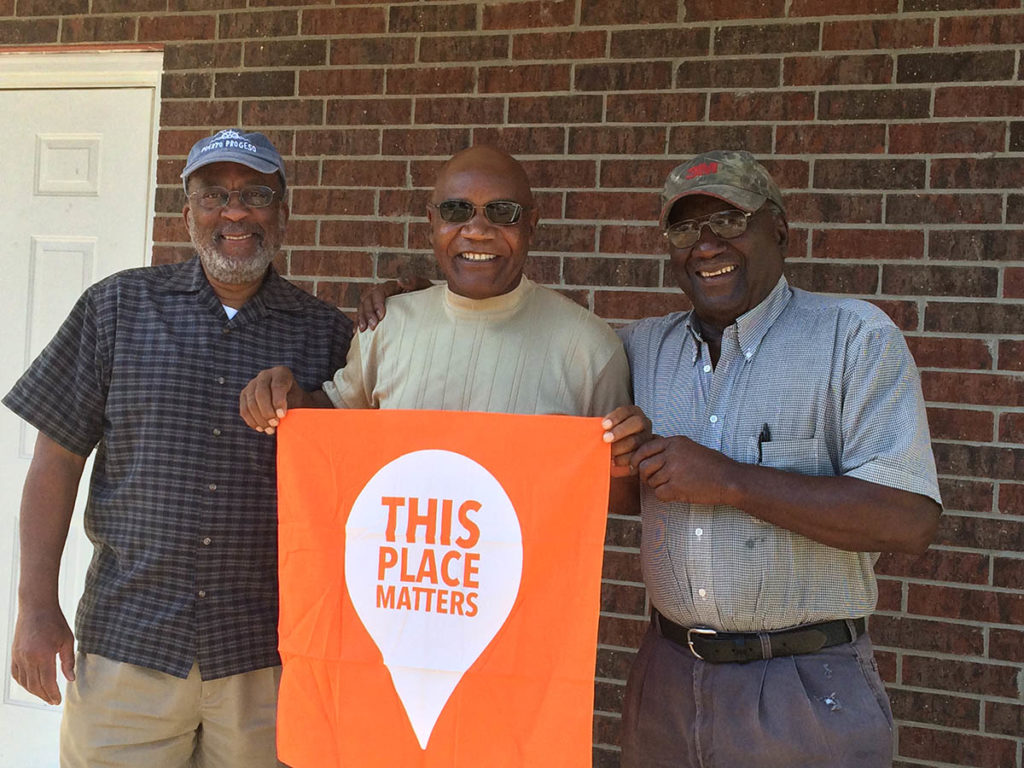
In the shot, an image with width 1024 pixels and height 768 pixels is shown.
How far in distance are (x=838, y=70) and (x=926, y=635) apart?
2001 mm

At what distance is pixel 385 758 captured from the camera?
2246 millimetres

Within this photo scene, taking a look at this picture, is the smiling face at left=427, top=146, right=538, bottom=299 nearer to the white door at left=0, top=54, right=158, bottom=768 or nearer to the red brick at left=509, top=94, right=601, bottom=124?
the red brick at left=509, top=94, right=601, bottom=124

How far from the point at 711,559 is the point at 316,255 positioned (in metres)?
2.42

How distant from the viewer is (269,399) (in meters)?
2.43

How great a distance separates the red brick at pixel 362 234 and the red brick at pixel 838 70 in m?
1.60

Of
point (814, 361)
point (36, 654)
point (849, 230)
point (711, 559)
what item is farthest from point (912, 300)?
point (36, 654)

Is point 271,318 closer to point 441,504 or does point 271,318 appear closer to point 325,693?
point 441,504

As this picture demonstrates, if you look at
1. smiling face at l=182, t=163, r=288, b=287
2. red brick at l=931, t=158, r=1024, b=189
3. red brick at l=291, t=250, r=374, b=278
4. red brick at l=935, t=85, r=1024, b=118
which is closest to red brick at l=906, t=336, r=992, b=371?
red brick at l=931, t=158, r=1024, b=189

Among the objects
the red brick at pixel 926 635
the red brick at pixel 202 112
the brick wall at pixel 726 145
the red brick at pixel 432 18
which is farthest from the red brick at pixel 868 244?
the red brick at pixel 202 112

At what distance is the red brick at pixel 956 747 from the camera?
333 centimetres

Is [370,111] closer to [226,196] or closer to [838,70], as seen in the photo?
[226,196]

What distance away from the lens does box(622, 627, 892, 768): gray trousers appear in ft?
7.10

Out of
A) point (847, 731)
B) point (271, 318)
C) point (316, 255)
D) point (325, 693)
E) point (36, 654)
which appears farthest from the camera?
point (316, 255)

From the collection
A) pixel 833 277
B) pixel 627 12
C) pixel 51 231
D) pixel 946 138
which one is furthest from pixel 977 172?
pixel 51 231
